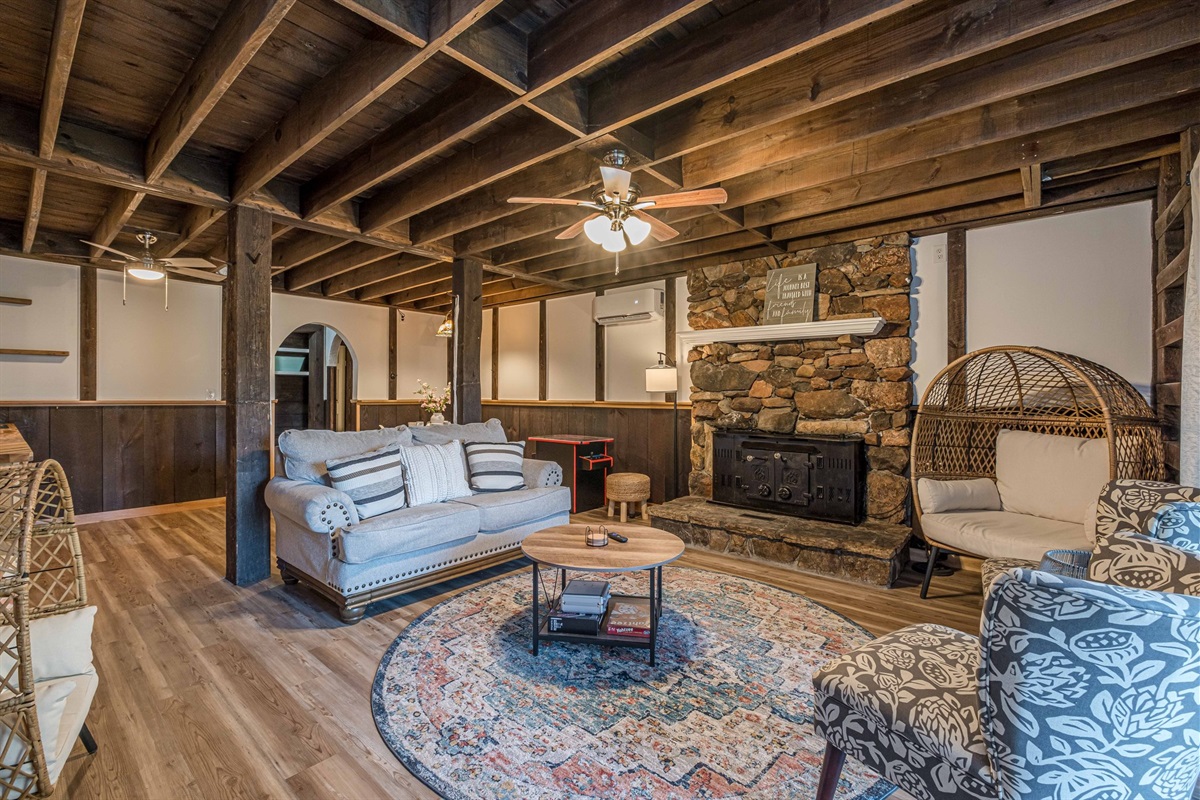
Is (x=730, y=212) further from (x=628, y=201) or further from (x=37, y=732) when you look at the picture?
(x=37, y=732)

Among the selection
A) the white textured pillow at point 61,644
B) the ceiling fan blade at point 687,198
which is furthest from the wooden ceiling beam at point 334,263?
the white textured pillow at point 61,644

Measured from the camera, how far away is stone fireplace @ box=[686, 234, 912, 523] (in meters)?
4.08

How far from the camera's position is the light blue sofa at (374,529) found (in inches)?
116

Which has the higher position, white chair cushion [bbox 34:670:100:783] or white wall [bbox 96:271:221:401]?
white wall [bbox 96:271:221:401]

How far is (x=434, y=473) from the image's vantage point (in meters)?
3.72

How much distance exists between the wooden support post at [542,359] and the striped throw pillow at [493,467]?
2.93m

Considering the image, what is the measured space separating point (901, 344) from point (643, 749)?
351 centimetres

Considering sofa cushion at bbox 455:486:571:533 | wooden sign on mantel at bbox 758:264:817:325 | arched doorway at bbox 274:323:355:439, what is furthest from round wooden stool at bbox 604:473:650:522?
arched doorway at bbox 274:323:355:439

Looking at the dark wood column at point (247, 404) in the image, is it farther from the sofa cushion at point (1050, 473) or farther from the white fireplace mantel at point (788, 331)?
the sofa cushion at point (1050, 473)

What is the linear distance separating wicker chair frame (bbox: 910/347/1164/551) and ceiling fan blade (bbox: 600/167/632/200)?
2.39m

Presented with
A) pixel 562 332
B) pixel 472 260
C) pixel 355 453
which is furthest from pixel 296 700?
pixel 562 332

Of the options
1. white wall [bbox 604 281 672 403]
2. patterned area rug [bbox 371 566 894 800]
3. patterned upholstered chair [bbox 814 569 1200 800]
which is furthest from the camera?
white wall [bbox 604 281 672 403]

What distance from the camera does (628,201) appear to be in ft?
8.79

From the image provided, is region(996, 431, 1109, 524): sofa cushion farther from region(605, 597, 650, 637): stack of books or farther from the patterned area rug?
region(605, 597, 650, 637): stack of books
